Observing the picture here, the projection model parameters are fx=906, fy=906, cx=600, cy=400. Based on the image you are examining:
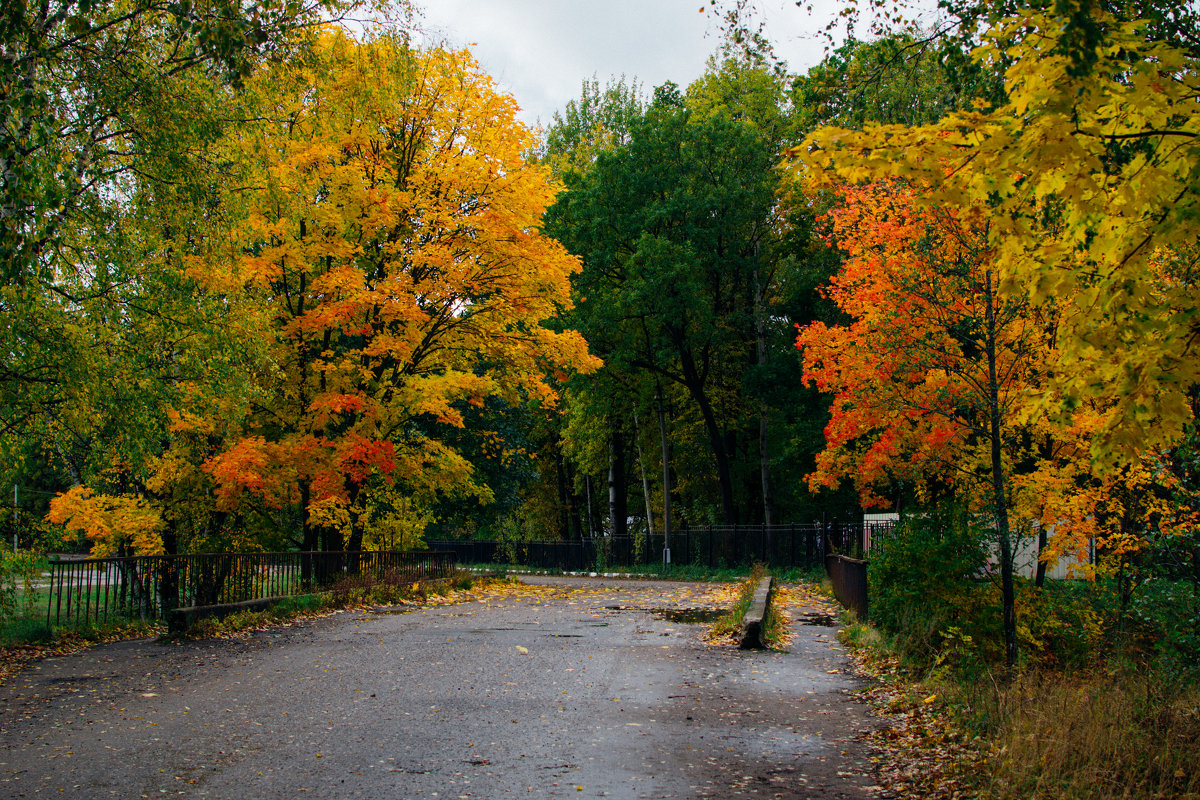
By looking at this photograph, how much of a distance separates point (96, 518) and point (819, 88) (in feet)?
42.3

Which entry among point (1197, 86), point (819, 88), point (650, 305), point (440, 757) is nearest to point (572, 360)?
point (650, 305)

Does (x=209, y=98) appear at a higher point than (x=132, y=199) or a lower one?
higher

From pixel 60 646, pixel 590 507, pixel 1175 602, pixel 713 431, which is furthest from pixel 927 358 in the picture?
pixel 590 507

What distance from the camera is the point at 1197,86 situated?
15.9 ft

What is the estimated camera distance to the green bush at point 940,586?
10.7 metres

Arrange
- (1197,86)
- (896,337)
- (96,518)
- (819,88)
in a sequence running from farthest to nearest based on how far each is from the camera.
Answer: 1. (96,518)
2. (896,337)
3. (819,88)
4. (1197,86)

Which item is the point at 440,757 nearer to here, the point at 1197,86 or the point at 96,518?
the point at 1197,86

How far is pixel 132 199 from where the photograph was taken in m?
12.8

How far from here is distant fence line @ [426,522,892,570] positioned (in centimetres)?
3140

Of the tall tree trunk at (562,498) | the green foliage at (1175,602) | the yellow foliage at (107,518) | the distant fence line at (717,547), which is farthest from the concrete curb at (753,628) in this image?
the tall tree trunk at (562,498)

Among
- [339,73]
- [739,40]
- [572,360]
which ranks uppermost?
[339,73]

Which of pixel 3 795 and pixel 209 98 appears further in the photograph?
pixel 209 98

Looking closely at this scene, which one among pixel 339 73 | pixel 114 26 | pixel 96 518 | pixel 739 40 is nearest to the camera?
pixel 739 40

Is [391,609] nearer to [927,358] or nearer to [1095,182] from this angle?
[927,358]
